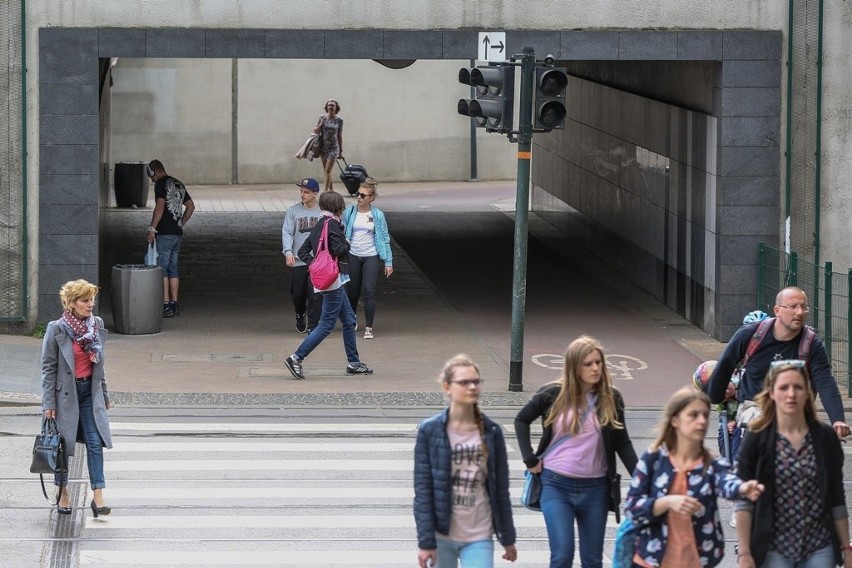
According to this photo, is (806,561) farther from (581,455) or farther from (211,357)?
(211,357)

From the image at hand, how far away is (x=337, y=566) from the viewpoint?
9.49 meters

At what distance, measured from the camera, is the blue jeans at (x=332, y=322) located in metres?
15.1

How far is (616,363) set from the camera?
16.5 m

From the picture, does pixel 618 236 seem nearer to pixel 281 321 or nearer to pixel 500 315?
pixel 500 315

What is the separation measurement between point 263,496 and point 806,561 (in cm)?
481

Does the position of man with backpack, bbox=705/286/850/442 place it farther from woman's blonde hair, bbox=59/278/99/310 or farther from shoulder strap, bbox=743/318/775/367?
woman's blonde hair, bbox=59/278/99/310

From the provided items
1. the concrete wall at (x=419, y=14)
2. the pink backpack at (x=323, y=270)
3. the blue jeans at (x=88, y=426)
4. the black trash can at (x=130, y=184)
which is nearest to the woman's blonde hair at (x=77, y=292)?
the blue jeans at (x=88, y=426)

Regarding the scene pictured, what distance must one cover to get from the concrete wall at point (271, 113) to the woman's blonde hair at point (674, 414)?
2706 centimetres

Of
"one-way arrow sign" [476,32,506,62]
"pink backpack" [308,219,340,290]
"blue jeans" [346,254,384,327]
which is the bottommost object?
"blue jeans" [346,254,384,327]

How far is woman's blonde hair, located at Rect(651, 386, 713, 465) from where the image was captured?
706 cm

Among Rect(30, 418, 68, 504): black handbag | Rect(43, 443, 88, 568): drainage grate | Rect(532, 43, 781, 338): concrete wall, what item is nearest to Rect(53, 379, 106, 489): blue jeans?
Rect(30, 418, 68, 504): black handbag

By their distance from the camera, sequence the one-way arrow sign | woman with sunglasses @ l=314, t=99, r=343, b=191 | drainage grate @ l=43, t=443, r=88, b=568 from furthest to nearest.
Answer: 1. woman with sunglasses @ l=314, t=99, r=343, b=191
2. the one-way arrow sign
3. drainage grate @ l=43, t=443, r=88, b=568

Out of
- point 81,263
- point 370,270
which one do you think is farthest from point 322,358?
point 81,263

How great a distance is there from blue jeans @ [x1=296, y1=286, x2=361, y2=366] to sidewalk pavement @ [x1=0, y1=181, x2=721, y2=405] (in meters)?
0.31
